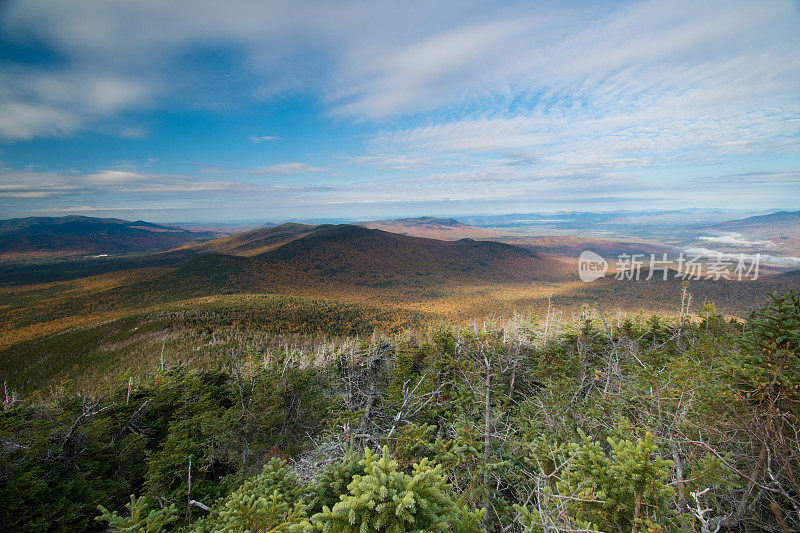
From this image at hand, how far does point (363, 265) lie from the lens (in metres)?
141

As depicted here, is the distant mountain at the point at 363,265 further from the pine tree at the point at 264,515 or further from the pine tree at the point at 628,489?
the pine tree at the point at 628,489

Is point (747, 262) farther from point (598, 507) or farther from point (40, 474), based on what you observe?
point (40, 474)

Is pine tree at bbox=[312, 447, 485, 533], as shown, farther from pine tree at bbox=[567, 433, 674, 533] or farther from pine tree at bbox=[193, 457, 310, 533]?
pine tree at bbox=[567, 433, 674, 533]

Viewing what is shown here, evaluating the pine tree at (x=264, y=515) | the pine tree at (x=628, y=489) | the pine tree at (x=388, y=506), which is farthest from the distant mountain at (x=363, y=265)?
the pine tree at (x=628, y=489)

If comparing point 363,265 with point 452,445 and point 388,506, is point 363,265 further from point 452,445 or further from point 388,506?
point 388,506

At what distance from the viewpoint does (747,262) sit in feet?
382

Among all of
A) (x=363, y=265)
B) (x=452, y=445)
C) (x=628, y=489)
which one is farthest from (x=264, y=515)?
(x=363, y=265)

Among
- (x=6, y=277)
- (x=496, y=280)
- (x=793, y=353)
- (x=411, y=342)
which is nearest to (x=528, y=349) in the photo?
(x=411, y=342)

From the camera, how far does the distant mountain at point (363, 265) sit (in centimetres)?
10125

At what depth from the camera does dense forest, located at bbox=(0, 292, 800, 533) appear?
12.2ft

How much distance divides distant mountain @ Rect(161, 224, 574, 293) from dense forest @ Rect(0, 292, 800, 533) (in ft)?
285

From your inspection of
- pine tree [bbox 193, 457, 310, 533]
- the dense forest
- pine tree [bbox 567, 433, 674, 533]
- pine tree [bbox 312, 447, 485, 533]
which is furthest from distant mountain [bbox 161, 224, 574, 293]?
pine tree [bbox 567, 433, 674, 533]

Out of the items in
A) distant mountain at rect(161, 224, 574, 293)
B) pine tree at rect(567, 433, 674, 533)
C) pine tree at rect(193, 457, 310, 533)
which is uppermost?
pine tree at rect(567, 433, 674, 533)

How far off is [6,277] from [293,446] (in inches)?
Result: 7353
